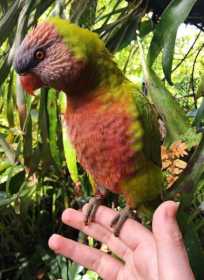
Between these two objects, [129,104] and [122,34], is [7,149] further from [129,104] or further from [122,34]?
[129,104]

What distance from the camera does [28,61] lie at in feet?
2.54

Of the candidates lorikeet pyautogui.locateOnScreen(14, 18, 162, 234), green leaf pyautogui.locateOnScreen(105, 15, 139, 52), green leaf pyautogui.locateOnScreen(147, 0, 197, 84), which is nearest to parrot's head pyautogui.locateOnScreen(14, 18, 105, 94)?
lorikeet pyautogui.locateOnScreen(14, 18, 162, 234)

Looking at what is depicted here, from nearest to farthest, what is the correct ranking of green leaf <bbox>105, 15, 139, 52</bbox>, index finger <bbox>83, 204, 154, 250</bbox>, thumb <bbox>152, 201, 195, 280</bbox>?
thumb <bbox>152, 201, 195, 280</bbox> → index finger <bbox>83, 204, 154, 250</bbox> → green leaf <bbox>105, 15, 139, 52</bbox>

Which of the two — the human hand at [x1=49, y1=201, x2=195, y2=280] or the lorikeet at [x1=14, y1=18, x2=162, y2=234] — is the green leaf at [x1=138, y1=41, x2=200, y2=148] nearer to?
the lorikeet at [x1=14, y1=18, x2=162, y2=234]

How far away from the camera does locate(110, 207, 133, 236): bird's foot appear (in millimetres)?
793

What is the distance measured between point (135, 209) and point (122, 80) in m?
0.20

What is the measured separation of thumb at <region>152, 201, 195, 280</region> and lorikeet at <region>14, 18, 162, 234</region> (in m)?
0.21

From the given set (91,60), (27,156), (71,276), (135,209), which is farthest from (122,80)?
(71,276)

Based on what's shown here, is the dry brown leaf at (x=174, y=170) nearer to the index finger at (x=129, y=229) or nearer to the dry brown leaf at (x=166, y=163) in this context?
the dry brown leaf at (x=166, y=163)

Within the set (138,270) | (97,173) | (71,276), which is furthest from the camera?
(71,276)

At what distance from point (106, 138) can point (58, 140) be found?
0.35m

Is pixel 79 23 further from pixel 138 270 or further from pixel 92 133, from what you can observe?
pixel 138 270

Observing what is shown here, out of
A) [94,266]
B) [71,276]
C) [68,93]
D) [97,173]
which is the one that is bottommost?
[71,276]

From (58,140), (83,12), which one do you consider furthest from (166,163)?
(83,12)
